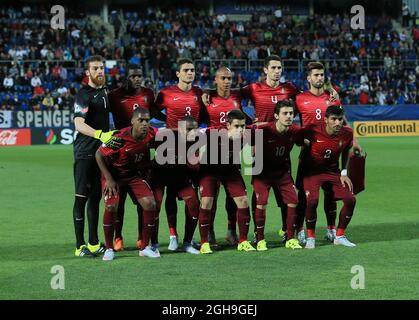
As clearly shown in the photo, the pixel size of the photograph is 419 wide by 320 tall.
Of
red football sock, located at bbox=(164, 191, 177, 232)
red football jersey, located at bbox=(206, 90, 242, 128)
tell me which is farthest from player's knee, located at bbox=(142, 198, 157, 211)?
red football jersey, located at bbox=(206, 90, 242, 128)

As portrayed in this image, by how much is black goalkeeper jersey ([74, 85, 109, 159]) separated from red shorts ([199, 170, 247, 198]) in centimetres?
134

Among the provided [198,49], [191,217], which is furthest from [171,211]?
[198,49]

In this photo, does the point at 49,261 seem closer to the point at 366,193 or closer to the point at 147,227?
the point at 147,227

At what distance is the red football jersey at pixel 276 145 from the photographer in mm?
10141

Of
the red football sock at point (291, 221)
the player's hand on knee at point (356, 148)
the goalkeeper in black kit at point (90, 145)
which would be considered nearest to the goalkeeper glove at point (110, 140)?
the goalkeeper in black kit at point (90, 145)

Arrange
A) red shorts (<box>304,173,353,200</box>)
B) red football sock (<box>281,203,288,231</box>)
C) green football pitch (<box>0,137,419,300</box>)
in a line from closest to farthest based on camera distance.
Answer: green football pitch (<box>0,137,419,300</box>) → red shorts (<box>304,173,353,200</box>) → red football sock (<box>281,203,288,231</box>)

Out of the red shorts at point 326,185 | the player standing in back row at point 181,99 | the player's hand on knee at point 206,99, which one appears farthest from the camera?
the player's hand on knee at point 206,99

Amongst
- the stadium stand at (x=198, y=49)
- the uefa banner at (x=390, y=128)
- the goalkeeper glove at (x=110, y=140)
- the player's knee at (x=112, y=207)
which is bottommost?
the uefa banner at (x=390, y=128)

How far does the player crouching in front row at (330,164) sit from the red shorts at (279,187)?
0.77 ft

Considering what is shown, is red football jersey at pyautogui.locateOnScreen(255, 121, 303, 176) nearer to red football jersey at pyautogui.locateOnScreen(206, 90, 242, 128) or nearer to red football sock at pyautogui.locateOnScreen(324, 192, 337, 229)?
red football jersey at pyautogui.locateOnScreen(206, 90, 242, 128)

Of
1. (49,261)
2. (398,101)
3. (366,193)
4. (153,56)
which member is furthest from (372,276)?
(398,101)

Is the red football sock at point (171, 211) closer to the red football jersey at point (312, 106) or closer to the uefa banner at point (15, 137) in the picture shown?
the red football jersey at point (312, 106)

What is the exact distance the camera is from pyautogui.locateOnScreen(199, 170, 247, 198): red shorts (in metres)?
9.98

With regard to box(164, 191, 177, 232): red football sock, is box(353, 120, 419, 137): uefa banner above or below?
below
